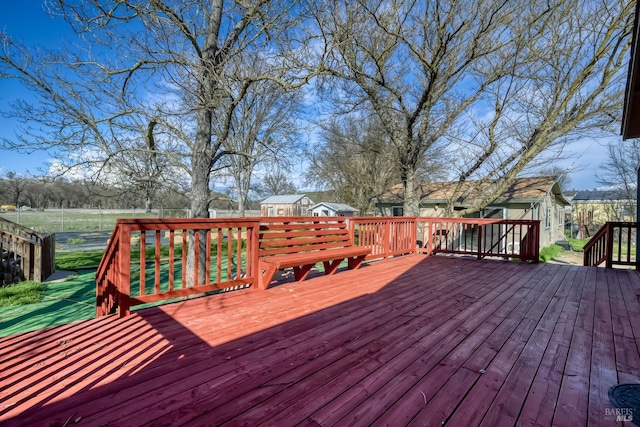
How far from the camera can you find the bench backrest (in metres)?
3.78

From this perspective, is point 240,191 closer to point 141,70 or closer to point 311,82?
point 311,82

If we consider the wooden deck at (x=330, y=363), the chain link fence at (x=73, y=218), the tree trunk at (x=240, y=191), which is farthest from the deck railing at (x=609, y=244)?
the chain link fence at (x=73, y=218)

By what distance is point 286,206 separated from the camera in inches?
972

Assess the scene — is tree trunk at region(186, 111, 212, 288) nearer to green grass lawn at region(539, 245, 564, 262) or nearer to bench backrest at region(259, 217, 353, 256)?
bench backrest at region(259, 217, 353, 256)

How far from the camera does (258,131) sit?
1145 cm

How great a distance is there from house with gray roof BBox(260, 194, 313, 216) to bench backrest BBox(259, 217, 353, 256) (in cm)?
1923

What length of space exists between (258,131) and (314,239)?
820 centimetres

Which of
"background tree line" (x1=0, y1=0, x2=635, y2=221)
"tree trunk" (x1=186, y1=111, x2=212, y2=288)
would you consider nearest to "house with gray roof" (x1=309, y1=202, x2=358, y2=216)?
"background tree line" (x1=0, y1=0, x2=635, y2=221)

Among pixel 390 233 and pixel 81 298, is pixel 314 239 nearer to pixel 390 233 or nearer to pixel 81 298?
pixel 390 233

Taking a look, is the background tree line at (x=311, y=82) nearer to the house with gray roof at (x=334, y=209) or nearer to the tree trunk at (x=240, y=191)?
the tree trunk at (x=240, y=191)

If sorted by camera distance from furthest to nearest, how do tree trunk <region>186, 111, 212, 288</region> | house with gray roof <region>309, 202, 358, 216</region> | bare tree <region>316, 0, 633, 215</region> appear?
house with gray roof <region>309, 202, 358, 216</region>
bare tree <region>316, 0, 633, 215</region>
tree trunk <region>186, 111, 212, 288</region>

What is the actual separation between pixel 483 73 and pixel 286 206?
706 inches

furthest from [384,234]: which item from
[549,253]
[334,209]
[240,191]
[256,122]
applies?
[334,209]

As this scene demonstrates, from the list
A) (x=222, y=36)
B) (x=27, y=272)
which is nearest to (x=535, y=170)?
(x=222, y=36)
